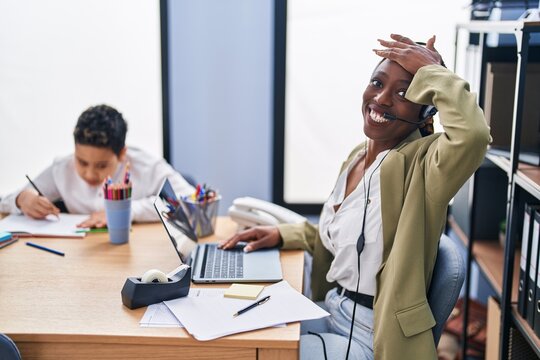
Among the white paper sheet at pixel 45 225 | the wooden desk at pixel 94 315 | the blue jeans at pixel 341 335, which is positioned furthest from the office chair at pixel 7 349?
the white paper sheet at pixel 45 225

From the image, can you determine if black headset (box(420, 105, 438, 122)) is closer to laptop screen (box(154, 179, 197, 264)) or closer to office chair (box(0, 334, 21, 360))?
laptop screen (box(154, 179, 197, 264))

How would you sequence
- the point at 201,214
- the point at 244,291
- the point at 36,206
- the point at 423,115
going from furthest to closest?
the point at 36,206 < the point at 201,214 < the point at 423,115 < the point at 244,291

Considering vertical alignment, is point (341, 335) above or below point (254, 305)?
below

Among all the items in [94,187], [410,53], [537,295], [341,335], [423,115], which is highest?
[410,53]

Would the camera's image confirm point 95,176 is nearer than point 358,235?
No

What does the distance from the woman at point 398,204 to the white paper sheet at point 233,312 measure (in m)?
0.15

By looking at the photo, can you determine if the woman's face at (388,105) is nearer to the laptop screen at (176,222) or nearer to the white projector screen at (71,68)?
the laptop screen at (176,222)

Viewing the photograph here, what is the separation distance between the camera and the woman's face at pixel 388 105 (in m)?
1.58

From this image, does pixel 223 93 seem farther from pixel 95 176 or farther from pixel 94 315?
pixel 94 315


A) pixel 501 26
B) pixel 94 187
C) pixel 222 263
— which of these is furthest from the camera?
pixel 94 187

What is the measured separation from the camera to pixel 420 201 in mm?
1465

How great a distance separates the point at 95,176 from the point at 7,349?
38.4 inches

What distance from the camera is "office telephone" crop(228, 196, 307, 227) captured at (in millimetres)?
2045

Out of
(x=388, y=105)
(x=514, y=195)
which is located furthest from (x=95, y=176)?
(x=514, y=195)
